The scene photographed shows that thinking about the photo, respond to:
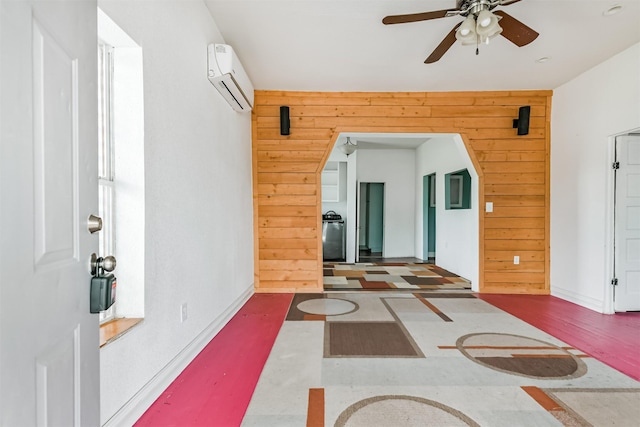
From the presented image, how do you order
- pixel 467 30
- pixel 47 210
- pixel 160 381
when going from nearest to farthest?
pixel 47 210
pixel 160 381
pixel 467 30

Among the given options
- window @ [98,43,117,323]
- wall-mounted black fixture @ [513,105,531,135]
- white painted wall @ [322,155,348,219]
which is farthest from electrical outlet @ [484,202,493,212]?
window @ [98,43,117,323]

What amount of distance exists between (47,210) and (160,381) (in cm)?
141

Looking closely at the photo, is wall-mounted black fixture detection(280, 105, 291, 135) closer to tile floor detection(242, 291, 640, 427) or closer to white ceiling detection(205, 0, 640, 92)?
white ceiling detection(205, 0, 640, 92)

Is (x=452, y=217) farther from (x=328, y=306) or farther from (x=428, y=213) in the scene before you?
(x=328, y=306)

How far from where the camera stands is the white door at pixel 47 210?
56cm

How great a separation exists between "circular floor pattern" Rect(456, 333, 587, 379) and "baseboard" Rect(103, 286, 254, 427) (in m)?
1.88

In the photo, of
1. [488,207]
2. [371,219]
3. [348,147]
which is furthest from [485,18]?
[371,219]

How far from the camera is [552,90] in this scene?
3920 millimetres

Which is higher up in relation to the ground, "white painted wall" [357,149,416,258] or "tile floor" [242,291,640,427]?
"white painted wall" [357,149,416,258]

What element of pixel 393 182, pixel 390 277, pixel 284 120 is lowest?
pixel 390 277

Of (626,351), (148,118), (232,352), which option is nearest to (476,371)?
(626,351)

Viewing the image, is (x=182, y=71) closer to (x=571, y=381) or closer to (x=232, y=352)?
(x=232, y=352)

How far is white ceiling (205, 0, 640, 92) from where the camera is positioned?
239 cm

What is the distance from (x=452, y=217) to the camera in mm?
5270
